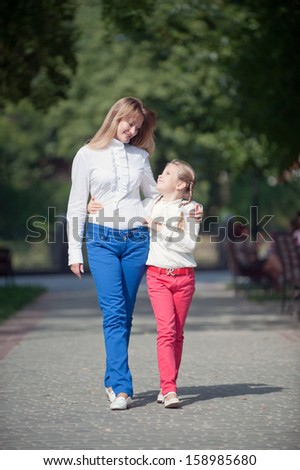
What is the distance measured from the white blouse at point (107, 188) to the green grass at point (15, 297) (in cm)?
938

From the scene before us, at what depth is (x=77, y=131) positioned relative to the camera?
5131 centimetres

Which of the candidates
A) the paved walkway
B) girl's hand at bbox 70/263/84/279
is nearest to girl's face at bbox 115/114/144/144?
girl's hand at bbox 70/263/84/279

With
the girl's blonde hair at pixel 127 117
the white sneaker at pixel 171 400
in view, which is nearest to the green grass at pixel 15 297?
the girl's blonde hair at pixel 127 117

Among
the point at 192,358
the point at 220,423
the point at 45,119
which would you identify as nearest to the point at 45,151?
the point at 45,119

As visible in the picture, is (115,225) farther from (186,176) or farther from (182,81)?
(182,81)

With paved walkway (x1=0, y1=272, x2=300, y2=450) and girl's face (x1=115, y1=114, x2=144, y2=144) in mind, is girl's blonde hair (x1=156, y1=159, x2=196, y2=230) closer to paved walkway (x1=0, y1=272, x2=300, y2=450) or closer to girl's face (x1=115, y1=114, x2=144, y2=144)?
girl's face (x1=115, y1=114, x2=144, y2=144)

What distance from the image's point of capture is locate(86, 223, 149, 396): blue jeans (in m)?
8.55

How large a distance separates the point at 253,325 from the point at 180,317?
810 cm

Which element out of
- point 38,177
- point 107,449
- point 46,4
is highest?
point 46,4

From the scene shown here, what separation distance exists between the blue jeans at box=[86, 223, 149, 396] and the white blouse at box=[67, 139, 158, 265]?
0.25 feet

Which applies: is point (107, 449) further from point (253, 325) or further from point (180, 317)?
point (253, 325)

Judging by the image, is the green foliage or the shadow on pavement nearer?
the shadow on pavement

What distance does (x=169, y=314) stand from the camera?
8.74m

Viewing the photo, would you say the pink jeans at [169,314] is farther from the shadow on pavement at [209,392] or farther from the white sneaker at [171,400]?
the shadow on pavement at [209,392]
